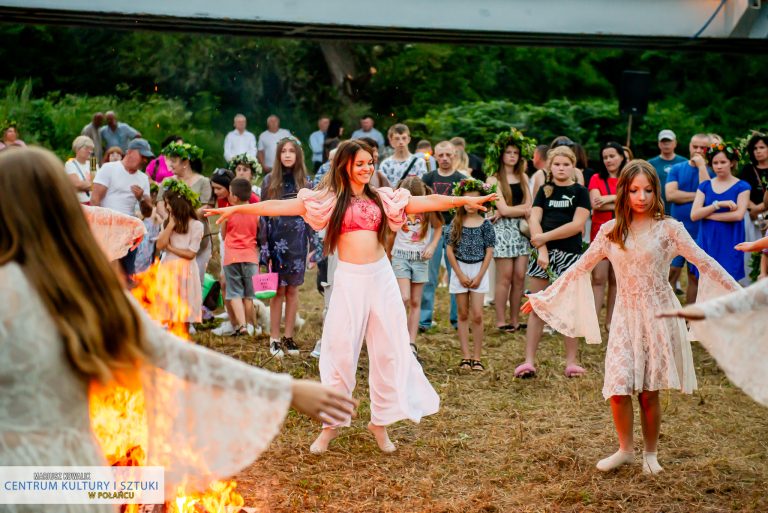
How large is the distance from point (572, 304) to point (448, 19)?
6.05 m

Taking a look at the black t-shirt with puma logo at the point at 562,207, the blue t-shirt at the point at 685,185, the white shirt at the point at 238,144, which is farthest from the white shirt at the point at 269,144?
the black t-shirt with puma logo at the point at 562,207

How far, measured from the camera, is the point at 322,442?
6.80m

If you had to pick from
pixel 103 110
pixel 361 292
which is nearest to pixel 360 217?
pixel 361 292

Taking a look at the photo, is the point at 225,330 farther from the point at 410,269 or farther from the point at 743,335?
the point at 743,335

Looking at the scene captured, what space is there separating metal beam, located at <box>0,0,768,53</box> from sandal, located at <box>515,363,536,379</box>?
188 inches

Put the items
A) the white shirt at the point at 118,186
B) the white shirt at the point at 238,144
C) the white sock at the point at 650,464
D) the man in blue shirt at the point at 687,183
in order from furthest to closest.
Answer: the white shirt at the point at 238,144 → the man in blue shirt at the point at 687,183 → the white shirt at the point at 118,186 → the white sock at the point at 650,464

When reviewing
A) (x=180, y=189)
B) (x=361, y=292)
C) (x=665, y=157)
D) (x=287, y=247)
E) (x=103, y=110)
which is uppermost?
(x=103, y=110)

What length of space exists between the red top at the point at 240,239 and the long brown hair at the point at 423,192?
1.73m

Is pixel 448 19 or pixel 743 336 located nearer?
pixel 743 336

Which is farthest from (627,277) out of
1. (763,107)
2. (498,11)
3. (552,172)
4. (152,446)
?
(763,107)

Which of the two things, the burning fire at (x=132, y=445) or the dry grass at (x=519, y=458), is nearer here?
the burning fire at (x=132, y=445)

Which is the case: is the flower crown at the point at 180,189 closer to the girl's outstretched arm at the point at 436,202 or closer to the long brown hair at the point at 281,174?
the long brown hair at the point at 281,174

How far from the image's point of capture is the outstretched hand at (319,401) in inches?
121

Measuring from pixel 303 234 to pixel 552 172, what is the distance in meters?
2.62
